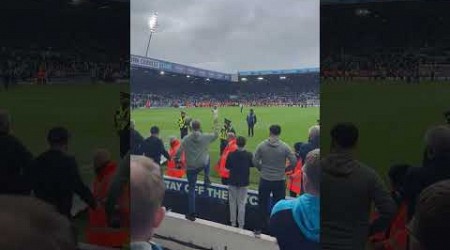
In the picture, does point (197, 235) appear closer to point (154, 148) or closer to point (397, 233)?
point (154, 148)

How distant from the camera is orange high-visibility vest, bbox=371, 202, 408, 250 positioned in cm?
190

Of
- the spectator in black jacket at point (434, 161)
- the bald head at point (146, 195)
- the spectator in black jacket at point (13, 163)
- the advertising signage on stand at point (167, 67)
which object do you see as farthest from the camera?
the advertising signage on stand at point (167, 67)

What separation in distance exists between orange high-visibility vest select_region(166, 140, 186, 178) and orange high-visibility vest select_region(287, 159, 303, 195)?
634mm

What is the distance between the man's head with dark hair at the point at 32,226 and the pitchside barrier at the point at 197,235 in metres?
2.14

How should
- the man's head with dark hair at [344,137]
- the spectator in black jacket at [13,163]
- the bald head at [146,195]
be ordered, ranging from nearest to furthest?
the bald head at [146,195]
the man's head with dark hair at [344,137]
the spectator in black jacket at [13,163]

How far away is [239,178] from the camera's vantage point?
2.59m

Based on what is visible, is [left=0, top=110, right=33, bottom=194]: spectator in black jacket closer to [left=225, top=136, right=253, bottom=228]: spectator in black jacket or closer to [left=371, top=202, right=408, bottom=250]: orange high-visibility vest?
[left=225, top=136, right=253, bottom=228]: spectator in black jacket

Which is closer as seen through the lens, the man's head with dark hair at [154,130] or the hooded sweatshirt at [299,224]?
the hooded sweatshirt at [299,224]

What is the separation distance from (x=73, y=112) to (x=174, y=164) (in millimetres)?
711

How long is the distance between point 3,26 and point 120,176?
4.02ft

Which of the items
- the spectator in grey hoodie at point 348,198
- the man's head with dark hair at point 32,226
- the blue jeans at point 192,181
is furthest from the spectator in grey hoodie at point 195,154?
the man's head with dark hair at point 32,226

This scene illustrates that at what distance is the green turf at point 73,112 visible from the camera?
102 inches

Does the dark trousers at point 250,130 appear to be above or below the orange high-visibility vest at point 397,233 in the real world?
above

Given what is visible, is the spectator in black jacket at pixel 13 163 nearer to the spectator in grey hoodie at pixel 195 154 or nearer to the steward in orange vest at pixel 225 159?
the spectator in grey hoodie at pixel 195 154
